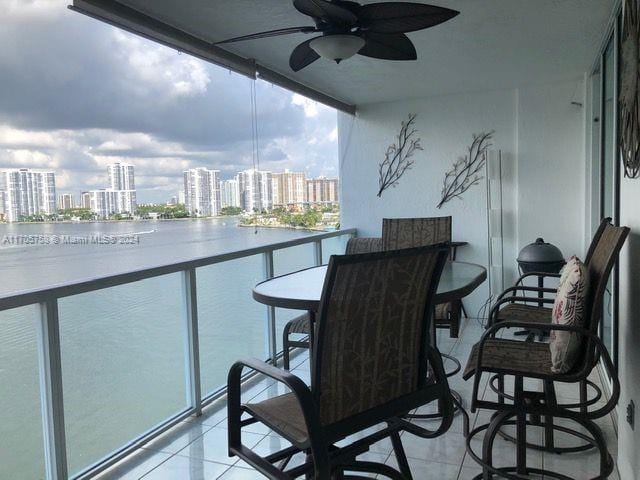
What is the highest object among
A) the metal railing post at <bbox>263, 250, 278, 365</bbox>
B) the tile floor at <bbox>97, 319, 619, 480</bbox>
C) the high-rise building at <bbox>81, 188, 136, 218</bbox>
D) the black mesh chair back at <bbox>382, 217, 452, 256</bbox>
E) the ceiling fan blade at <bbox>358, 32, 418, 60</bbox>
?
the ceiling fan blade at <bbox>358, 32, 418, 60</bbox>

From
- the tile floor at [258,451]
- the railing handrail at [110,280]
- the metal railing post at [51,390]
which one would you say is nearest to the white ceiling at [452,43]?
the railing handrail at [110,280]

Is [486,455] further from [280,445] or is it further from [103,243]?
[103,243]

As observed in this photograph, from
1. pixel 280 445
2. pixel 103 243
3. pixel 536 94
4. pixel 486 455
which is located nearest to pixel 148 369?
pixel 280 445

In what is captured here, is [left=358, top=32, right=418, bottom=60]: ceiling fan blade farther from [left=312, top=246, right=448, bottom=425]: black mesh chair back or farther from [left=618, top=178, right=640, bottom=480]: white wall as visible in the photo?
[left=312, top=246, right=448, bottom=425]: black mesh chair back

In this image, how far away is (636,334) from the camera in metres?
1.90

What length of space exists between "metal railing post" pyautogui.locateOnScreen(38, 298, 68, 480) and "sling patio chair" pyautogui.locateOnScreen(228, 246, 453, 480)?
953mm

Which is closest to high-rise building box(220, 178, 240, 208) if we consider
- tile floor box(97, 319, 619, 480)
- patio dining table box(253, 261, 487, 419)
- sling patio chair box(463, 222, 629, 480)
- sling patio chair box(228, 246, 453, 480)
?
patio dining table box(253, 261, 487, 419)

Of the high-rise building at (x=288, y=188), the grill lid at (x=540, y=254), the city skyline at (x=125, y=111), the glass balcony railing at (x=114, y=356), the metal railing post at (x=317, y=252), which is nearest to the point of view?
the glass balcony railing at (x=114, y=356)

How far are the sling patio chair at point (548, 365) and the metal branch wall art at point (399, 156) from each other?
333cm

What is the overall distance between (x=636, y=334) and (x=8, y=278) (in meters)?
2.62

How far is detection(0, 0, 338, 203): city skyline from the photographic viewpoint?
368 centimetres

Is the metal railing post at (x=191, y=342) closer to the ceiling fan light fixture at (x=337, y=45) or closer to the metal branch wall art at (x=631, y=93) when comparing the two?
the ceiling fan light fixture at (x=337, y=45)

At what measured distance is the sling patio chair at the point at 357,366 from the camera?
1400 mm

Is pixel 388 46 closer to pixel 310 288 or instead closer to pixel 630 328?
pixel 310 288
